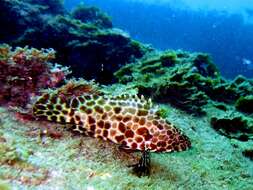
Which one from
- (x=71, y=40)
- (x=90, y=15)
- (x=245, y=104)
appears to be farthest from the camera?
(x=90, y=15)

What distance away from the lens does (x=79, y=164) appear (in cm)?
423

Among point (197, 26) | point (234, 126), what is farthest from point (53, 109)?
point (197, 26)

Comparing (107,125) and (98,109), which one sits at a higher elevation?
(98,109)

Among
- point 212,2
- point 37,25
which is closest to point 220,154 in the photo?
point 37,25

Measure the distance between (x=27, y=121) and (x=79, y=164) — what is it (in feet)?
3.91

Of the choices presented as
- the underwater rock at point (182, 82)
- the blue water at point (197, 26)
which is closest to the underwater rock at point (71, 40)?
the underwater rock at point (182, 82)

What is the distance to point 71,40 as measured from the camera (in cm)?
1218

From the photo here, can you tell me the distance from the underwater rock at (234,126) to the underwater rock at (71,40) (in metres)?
5.02

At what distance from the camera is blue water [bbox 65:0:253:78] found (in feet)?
108

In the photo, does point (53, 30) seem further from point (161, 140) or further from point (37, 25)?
point (161, 140)

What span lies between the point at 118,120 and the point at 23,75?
2.08m

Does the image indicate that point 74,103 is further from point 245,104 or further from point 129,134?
point 245,104

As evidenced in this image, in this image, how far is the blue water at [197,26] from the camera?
32.9 metres

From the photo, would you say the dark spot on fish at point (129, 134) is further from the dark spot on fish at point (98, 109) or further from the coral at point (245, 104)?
the coral at point (245, 104)
